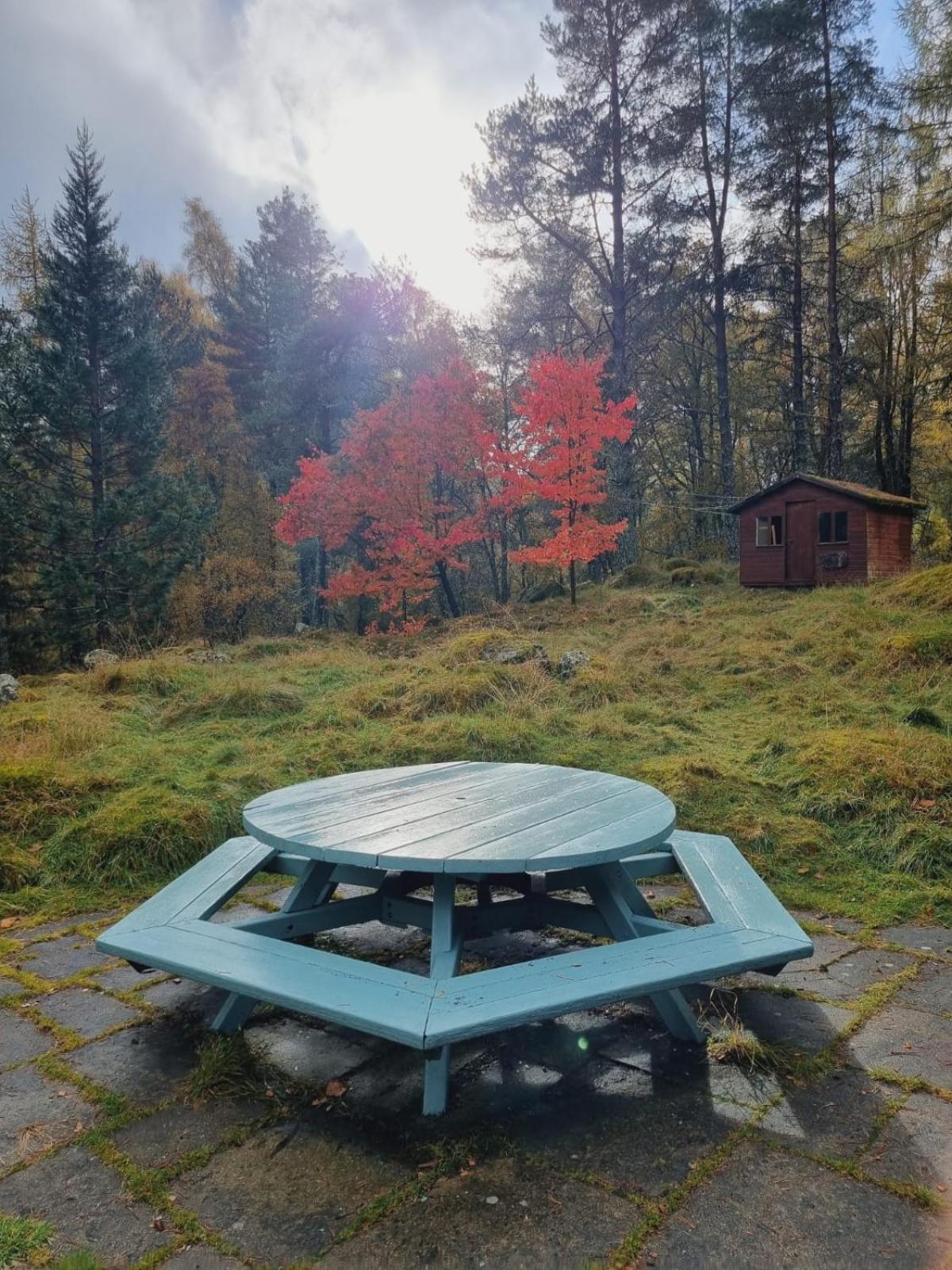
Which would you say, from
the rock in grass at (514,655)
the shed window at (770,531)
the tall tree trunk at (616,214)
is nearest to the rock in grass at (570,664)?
the rock in grass at (514,655)

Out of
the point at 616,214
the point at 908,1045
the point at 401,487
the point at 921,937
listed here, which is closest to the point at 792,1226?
the point at 908,1045

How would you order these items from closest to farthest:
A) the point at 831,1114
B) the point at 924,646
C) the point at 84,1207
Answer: the point at 84,1207
the point at 831,1114
the point at 924,646

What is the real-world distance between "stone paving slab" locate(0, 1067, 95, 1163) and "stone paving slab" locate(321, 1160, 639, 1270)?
746 mm

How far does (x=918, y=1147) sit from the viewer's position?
1484 mm

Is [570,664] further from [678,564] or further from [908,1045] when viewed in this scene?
[678,564]

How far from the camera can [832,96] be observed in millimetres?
14164

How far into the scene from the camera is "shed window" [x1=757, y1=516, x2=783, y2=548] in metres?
13.8

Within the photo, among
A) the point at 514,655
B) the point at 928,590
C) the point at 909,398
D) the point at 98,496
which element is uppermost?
the point at 909,398

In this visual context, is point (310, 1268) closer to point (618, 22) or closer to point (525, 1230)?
point (525, 1230)

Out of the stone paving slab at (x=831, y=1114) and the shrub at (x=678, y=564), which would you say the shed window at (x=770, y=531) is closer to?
the shrub at (x=678, y=564)

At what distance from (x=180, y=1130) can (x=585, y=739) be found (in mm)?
3914

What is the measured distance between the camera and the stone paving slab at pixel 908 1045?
1.77 m

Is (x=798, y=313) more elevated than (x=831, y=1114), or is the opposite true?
(x=798, y=313)

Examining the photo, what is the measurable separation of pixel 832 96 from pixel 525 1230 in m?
18.5
